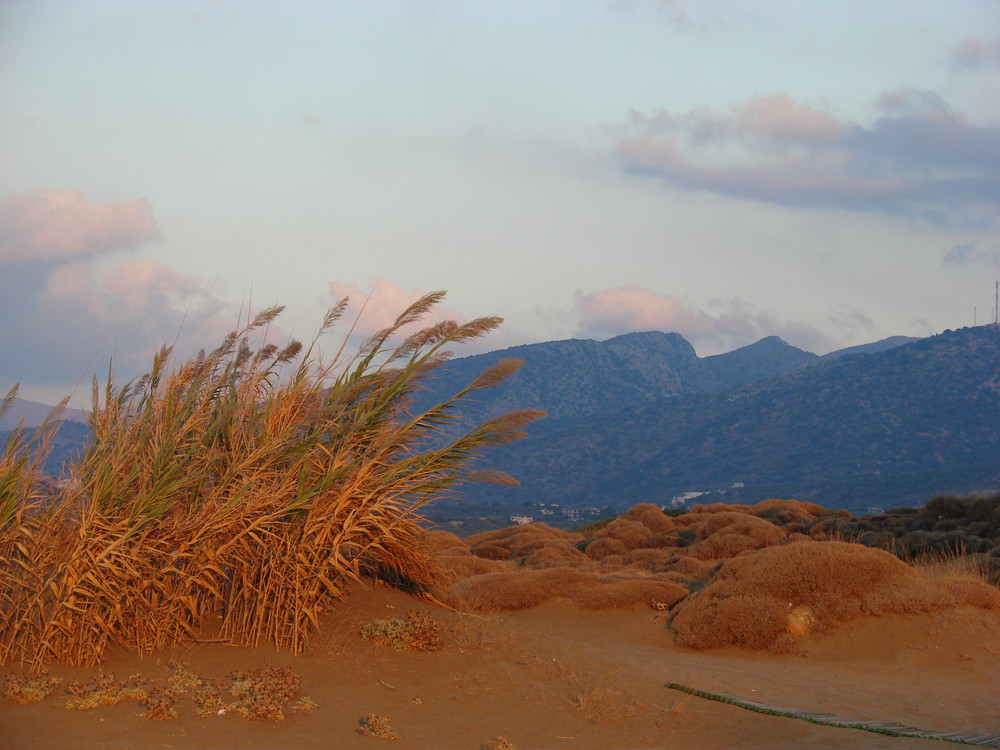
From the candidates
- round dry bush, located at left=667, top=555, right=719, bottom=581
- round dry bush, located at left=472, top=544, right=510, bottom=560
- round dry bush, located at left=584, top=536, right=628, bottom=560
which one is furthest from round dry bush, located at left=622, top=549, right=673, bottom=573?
round dry bush, located at left=472, top=544, right=510, bottom=560

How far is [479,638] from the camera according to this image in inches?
377

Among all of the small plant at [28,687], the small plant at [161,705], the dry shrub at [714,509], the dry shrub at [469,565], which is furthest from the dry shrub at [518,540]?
the small plant at [28,687]

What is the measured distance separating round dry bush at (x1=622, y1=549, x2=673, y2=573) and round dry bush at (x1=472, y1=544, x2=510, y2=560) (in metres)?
3.60

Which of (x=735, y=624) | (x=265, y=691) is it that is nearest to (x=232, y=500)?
(x=265, y=691)

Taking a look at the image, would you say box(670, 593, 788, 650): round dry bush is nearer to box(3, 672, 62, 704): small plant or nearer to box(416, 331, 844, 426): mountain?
box(3, 672, 62, 704): small plant

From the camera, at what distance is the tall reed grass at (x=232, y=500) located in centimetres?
790

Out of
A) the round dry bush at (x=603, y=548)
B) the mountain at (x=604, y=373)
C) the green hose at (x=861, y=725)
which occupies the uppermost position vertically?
the mountain at (x=604, y=373)

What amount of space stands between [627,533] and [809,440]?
64.9 meters

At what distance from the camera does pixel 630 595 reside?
1530cm

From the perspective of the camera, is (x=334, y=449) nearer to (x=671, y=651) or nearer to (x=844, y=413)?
(x=671, y=651)

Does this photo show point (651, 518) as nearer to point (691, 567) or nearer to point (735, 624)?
point (691, 567)

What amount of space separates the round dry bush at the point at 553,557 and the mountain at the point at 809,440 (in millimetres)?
46230

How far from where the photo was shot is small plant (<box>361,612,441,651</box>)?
29.6 ft

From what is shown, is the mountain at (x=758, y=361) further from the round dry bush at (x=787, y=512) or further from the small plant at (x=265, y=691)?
the small plant at (x=265, y=691)
